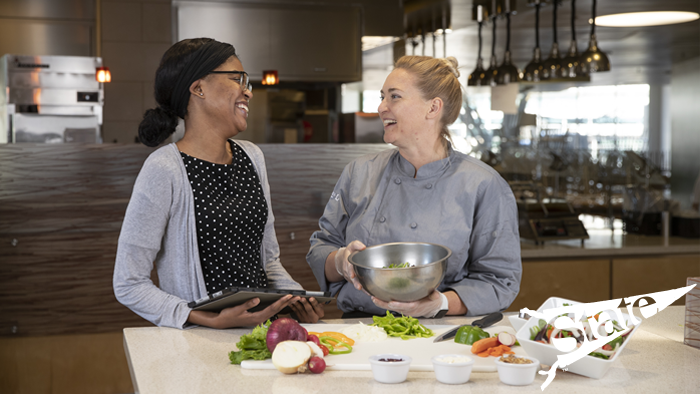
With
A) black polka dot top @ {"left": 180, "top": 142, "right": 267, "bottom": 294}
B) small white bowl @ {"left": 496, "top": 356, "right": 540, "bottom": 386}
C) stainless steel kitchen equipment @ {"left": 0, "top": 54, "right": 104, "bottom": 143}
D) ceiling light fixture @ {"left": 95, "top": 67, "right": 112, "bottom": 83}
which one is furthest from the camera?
ceiling light fixture @ {"left": 95, "top": 67, "right": 112, "bottom": 83}

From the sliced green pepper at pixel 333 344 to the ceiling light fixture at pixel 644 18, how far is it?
173 inches

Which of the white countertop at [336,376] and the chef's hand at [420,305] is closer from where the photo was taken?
Result: the white countertop at [336,376]

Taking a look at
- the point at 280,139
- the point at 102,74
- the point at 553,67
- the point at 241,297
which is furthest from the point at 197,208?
the point at 280,139

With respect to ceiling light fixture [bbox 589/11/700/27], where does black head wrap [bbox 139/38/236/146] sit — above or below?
below

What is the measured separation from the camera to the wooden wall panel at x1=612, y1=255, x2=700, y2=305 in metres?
3.69

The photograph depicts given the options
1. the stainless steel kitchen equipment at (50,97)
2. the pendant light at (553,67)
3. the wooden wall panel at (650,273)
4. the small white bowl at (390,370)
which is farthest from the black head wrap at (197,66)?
the stainless steel kitchen equipment at (50,97)

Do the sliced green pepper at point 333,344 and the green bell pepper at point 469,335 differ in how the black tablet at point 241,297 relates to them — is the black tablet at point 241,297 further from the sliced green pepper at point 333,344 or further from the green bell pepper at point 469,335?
the green bell pepper at point 469,335

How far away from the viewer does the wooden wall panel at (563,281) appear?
11.8 ft

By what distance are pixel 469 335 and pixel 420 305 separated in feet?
0.44

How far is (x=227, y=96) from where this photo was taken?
167 cm

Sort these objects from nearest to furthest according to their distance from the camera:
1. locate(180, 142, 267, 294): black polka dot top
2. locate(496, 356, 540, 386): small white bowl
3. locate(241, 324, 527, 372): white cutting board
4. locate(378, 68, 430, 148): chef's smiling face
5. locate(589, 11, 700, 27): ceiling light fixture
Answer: locate(496, 356, 540, 386): small white bowl
locate(241, 324, 527, 372): white cutting board
locate(180, 142, 267, 294): black polka dot top
locate(378, 68, 430, 148): chef's smiling face
locate(589, 11, 700, 27): ceiling light fixture

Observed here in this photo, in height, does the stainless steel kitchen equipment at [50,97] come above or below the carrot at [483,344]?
above

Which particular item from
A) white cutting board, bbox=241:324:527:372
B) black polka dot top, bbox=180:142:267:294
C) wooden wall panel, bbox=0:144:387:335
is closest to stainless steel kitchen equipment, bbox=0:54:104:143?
wooden wall panel, bbox=0:144:387:335

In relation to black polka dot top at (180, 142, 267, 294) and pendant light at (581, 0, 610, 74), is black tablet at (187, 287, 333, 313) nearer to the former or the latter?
black polka dot top at (180, 142, 267, 294)
